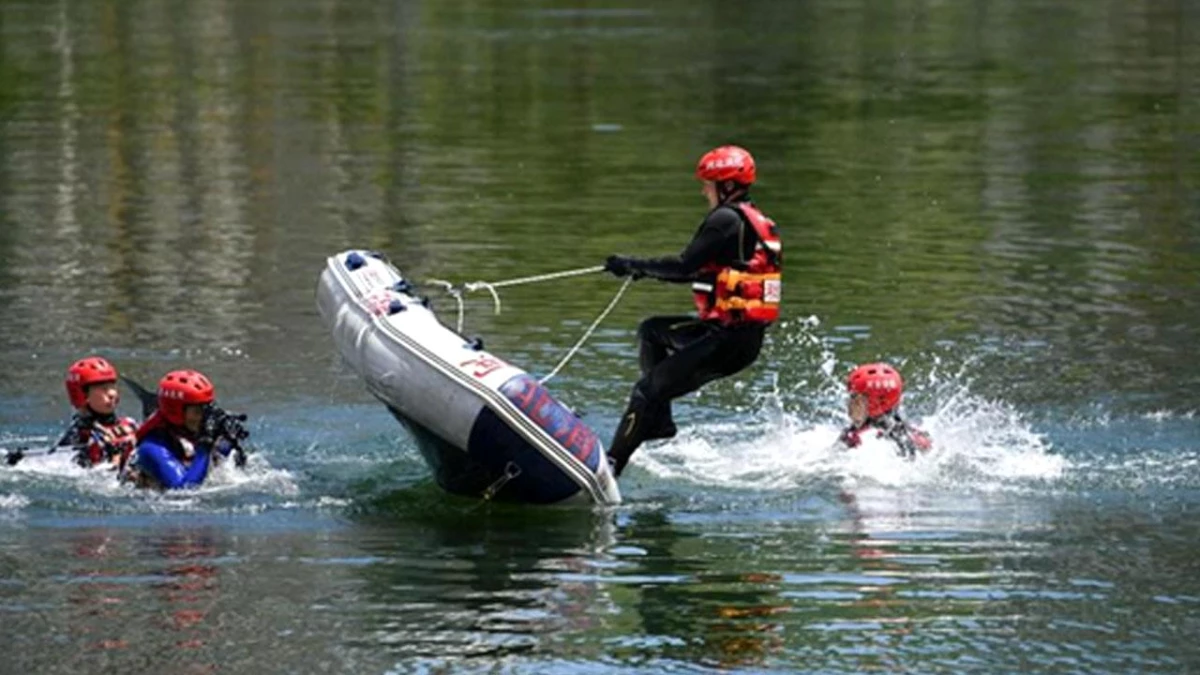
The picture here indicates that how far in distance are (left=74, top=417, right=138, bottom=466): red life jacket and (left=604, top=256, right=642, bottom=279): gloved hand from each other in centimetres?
301

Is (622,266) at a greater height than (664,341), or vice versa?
(622,266)

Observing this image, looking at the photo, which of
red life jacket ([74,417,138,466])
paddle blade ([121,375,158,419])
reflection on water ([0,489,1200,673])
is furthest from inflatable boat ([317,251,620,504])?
red life jacket ([74,417,138,466])

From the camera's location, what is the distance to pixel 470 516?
15.7 m

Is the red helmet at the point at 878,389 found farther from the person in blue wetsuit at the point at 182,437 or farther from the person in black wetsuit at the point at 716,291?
the person in blue wetsuit at the point at 182,437

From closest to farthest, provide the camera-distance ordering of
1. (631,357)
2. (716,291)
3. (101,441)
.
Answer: (716,291), (101,441), (631,357)

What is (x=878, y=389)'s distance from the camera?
16.8 metres

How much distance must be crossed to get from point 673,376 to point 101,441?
347cm

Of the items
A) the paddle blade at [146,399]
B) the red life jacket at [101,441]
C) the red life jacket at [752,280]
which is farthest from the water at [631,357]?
the red life jacket at [752,280]

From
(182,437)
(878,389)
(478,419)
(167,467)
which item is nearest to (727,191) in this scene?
(878,389)

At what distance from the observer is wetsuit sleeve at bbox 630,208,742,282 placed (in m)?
A: 16.2

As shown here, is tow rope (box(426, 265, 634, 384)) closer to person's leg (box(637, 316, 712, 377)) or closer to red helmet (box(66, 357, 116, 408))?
person's leg (box(637, 316, 712, 377))

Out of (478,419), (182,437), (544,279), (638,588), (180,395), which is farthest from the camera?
(544,279)

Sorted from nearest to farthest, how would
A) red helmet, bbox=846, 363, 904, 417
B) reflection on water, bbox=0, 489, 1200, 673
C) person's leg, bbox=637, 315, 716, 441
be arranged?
reflection on water, bbox=0, 489, 1200, 673 < person's leg, bbox=637, 315, 716, 441 < red helmet, bbox=846, 363, 904, 417

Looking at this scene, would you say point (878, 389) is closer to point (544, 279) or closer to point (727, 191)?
point (727, 191)
